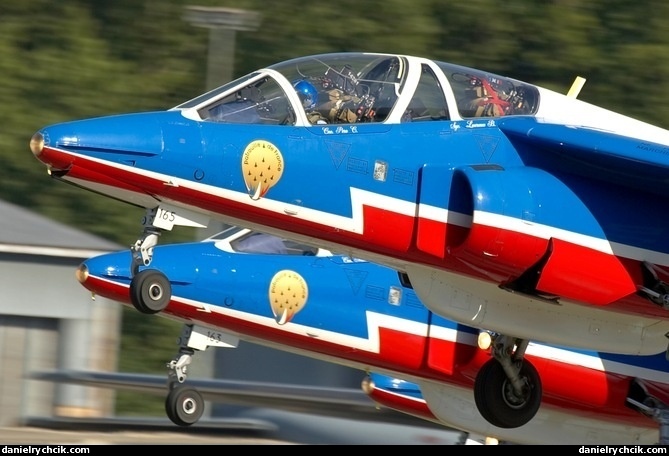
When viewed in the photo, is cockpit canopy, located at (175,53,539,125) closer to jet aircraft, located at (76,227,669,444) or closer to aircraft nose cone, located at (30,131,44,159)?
aircraft nose cone, located at (30,131,44,159)

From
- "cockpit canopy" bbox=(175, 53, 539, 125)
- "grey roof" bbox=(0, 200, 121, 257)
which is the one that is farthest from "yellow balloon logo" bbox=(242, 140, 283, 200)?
"grey roof" bbox=(0, 200, 121, 257)

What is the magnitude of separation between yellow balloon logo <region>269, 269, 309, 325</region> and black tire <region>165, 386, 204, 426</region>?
1200mm

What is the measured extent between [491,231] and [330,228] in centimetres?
140

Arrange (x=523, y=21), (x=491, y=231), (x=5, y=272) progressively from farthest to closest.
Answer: (x=523, y=21) → (x=5, y=272) → (x=491, y=231)

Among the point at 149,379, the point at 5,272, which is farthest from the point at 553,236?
the point at 5,272

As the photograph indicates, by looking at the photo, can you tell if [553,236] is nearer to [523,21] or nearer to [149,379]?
[149,379]

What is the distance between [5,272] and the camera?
58.6 ft

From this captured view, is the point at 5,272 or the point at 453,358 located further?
the point at 5,272

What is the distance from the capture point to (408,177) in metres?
9.38

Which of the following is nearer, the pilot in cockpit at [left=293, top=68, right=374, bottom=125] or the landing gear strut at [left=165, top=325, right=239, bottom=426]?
the pilot in cockpit at [left=293, top=68, right=374, bottom=125]

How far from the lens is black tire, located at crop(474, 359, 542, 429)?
34.8 ft

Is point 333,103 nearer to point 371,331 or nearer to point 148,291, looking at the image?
point 148,291

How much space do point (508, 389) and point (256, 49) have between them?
2026cm

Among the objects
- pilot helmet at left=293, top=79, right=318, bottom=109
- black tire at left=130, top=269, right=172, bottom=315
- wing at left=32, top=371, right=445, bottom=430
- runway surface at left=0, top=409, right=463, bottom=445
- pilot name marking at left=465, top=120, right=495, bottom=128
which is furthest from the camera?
runway surface at left=0, top=409, right=463, bottom=445
